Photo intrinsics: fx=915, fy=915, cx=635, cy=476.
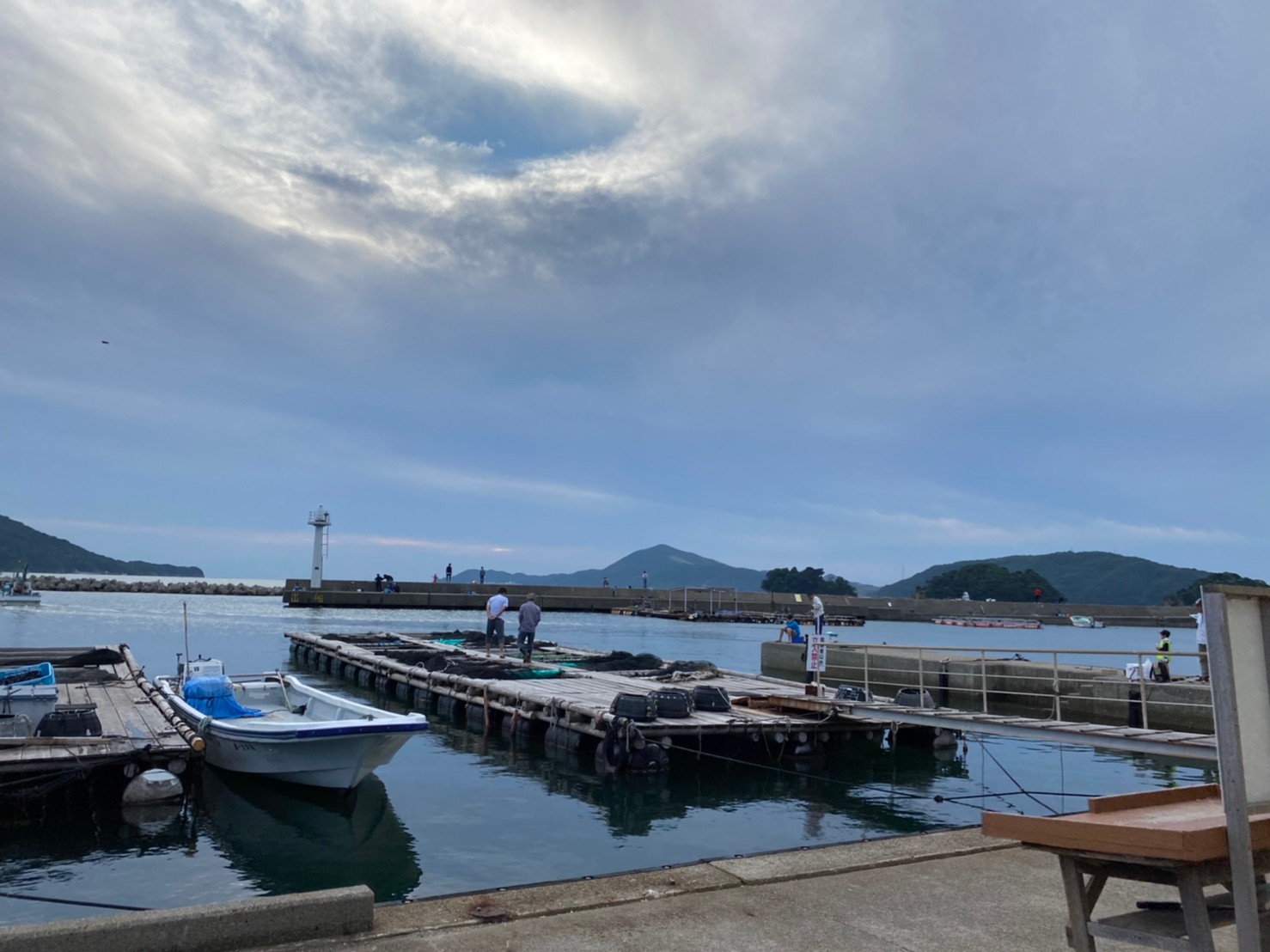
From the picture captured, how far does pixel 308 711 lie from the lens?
53.5ft

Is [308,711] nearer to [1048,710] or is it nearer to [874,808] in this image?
[874,808]

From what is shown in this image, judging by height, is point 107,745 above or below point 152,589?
below

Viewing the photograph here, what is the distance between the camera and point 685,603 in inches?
4129

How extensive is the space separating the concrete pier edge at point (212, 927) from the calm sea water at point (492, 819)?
4853mm

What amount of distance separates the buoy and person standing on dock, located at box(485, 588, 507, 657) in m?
→ 13.7

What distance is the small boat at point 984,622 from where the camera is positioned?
384 feet

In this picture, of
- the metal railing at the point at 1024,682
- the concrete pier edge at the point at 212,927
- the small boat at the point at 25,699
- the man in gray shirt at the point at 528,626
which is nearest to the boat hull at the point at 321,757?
the small boat at the point at 25,699

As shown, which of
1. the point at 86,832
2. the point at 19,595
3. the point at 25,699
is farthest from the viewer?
the point at 19,595

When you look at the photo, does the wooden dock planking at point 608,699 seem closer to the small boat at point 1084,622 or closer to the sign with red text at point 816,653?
Answer: the sign with red text at point 816,653

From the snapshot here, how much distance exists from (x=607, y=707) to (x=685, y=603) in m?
88.5

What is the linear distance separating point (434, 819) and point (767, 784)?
5900 mm

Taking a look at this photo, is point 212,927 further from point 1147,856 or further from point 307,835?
point 307,835

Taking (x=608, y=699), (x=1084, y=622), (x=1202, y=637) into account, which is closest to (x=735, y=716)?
(x=608, y=699)

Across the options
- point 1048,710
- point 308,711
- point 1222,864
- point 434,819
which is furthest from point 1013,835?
point 1048,710
